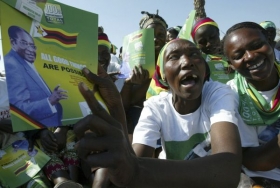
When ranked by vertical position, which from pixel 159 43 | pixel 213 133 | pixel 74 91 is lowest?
pixel 213 133

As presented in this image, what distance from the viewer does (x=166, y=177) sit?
120cm

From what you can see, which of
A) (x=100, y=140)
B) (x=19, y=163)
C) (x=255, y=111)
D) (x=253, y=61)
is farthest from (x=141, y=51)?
(x=100, y=140)

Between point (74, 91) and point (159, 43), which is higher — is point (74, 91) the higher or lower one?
the lower one

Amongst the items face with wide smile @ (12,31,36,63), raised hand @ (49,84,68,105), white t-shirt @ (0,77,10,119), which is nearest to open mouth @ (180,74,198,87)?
raised hand @ (49,84,68,105)

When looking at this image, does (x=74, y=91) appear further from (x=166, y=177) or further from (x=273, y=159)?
(x=273, y=159)

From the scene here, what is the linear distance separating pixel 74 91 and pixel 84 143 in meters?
0.46

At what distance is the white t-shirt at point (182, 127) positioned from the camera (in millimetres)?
1891

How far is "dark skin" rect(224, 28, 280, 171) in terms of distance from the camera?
1.88 metres

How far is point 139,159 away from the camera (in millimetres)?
1146

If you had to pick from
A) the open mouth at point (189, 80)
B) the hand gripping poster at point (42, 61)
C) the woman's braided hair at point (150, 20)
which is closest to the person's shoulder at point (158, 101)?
the open mouth at point (189, 80)

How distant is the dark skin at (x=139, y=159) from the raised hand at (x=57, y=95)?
0.65ft

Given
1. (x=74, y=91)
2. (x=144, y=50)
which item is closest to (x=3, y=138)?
(x=144, y=50)

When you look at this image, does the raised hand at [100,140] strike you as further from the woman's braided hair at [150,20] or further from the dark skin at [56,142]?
the woman's braided hair at [150,20]

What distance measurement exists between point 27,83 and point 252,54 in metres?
1.34
